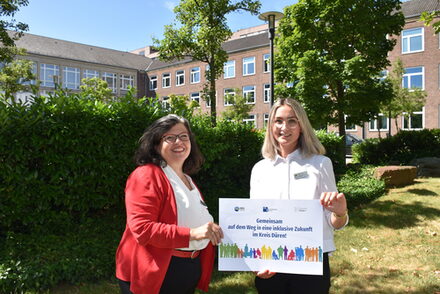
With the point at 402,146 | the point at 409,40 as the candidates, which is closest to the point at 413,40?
the point at 409,40

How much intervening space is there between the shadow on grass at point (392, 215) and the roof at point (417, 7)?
99.3 feet

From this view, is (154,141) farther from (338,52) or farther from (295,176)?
(338,52)

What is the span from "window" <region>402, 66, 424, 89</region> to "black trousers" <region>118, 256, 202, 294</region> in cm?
3511

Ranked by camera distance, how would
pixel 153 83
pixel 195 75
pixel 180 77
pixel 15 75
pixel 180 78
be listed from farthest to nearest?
pixel 153 83 < pixel 180 78 < pixel 180 77 < pixel 195 75 < pixel 15 75

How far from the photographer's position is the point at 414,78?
3259 centimetres

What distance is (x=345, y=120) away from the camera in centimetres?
1568

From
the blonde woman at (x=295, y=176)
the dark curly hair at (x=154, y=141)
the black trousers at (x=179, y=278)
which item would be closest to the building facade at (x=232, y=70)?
the dark curly hair at (x=154, y=141)

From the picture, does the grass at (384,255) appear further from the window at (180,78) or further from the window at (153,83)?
the window at (153,83)

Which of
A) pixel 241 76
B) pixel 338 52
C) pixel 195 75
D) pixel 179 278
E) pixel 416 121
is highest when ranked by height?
pixel 195 75

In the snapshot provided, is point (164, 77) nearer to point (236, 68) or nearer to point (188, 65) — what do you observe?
point (188, 65)

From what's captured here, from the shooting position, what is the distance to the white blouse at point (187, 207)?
208 centimetres

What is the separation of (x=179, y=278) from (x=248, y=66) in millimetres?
42839

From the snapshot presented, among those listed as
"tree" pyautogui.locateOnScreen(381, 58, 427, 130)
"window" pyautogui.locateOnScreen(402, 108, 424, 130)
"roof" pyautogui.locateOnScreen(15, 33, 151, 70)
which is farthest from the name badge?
"roof" pyautogui.locateOnScreen(15, 33, 151, 70)

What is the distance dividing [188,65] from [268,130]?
48042 mm
